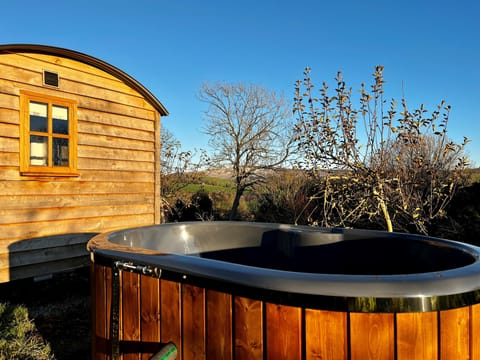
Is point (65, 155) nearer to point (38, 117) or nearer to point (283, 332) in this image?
point (38, 117)

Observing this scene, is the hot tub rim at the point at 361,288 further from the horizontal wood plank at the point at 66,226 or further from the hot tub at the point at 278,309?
the horizontal wood plank at the point at 66,226

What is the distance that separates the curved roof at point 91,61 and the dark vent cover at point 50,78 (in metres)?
0.22

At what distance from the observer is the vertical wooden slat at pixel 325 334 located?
107 centimetres

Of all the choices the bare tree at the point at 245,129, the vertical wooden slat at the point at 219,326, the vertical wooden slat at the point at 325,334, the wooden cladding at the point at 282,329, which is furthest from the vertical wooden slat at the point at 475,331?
the bare tree at the point at 245,129

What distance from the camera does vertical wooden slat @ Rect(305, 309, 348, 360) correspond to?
107cm

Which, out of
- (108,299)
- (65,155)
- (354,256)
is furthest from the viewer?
(65,155)

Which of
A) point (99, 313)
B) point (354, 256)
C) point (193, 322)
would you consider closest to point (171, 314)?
point (193, 322)

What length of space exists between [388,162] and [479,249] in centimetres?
196

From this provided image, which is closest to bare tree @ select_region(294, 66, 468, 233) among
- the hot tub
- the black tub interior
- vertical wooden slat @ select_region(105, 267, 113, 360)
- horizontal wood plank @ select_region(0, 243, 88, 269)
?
the black tub interior

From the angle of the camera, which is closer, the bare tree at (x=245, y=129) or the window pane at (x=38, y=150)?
the window pane at (x=38, y=150)

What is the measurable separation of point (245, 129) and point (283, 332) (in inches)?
406

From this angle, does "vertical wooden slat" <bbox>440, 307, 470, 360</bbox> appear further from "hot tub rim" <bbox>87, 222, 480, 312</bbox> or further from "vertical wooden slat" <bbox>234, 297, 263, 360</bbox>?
"vertical wooden slat" <bbox>234, 297, 263, 360</bbox>

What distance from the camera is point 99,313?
1.80 meters

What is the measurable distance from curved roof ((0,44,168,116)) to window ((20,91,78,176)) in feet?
1.46
